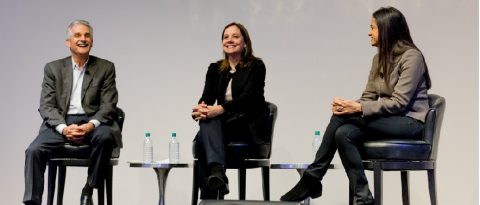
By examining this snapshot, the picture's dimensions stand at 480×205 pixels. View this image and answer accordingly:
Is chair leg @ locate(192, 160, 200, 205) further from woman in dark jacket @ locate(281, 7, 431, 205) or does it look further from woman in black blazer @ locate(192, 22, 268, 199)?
woman in dark jacket @ locate(281, 7, 431, 205)

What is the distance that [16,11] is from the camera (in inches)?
216

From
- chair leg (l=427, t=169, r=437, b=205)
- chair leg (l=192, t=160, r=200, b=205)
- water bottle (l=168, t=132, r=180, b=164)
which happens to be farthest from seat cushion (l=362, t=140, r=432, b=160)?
water bottle (l=168, t=132, r=180, b=164)

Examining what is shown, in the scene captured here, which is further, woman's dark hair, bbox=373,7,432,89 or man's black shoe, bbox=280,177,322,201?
woman's dark hair, bbox=373,7,432,89

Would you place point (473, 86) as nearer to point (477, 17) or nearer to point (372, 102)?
point (477, 17)

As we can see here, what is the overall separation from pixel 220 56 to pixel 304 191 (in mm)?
2101

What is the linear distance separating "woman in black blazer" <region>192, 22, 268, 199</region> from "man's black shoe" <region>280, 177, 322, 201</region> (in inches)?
14.6

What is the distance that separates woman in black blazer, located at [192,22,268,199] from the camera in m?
3.66

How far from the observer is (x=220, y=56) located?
17.2ft

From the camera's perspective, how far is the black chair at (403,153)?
3.37 metres

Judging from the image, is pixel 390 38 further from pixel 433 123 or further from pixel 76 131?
pixel 76 131

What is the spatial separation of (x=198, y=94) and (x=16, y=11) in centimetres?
168

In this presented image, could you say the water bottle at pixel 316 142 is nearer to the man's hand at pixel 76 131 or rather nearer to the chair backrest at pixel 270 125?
the chair backrest at pixel 270 125

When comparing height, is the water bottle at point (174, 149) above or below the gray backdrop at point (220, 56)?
below

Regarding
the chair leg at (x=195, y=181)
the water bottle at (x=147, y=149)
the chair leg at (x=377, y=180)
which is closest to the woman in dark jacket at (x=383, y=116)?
the chair leg at (x=377, y=180)
